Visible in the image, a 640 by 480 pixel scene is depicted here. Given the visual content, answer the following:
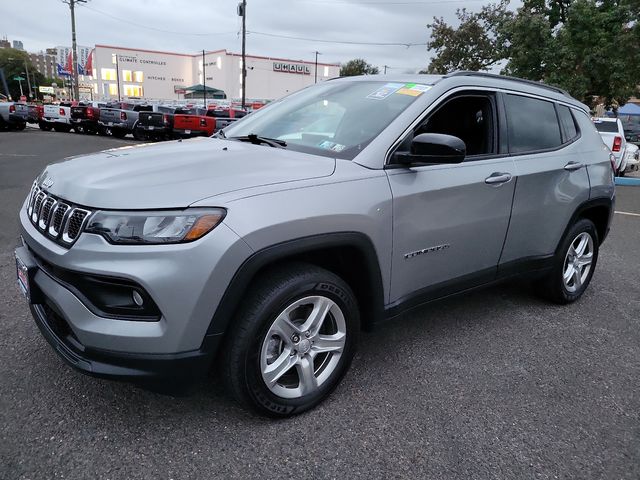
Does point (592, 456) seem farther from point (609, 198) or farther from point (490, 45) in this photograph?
point (490, 45)

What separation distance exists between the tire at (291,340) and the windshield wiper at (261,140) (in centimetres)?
88

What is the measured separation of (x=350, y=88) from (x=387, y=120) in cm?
68

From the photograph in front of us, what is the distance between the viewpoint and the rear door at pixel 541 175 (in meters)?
3.44

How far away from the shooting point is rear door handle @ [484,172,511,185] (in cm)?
315

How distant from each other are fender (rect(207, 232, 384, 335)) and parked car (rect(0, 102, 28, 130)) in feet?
73.8

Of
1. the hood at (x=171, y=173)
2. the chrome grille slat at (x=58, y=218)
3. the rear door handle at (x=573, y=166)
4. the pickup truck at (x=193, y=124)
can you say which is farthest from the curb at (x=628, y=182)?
the chrome grille slat at (x=58, y=218)

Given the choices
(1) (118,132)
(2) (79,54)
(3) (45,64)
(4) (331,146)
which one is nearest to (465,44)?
(1) (118,132)

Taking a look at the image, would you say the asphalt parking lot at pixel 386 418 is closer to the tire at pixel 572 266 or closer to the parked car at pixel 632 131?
the tire at pixel 572 266

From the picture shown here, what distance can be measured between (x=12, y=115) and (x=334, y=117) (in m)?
22.4

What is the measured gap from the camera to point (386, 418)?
2566 mm

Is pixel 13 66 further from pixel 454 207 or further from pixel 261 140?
pixel 454 207

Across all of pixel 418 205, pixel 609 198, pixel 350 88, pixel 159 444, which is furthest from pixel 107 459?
pixel 609 198

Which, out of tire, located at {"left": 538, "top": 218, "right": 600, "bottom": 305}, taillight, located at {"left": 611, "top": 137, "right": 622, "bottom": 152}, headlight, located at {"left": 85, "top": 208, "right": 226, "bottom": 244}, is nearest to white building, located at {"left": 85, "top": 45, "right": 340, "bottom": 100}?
taillight, located at {"left": 611, "top": 137, "right": 622, "bottom": 152}

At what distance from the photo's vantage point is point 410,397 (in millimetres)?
2766
